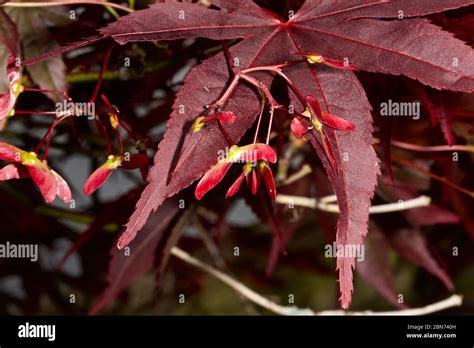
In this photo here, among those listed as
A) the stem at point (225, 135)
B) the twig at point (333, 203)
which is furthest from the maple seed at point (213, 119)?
the twig at point (333, 203)

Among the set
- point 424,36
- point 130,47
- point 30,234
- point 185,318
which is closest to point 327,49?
point 424,36

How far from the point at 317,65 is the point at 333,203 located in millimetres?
280

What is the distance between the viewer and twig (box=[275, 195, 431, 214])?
0.55 meters

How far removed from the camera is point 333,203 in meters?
0.61

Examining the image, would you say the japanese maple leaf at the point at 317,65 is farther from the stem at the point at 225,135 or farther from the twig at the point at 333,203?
the twig at the point at 333,203

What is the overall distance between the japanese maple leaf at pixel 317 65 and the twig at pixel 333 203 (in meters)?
0.23

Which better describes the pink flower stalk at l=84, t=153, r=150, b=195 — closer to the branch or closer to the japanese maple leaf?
the japanese maple leaf

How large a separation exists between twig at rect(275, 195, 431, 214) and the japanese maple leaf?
225 millimetres

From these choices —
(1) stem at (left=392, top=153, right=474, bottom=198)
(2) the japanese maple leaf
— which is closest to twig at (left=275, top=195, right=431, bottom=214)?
(1) stem at (left=392, top=153, right=474, bottom=198)

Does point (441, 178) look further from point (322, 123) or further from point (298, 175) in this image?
point (322, 123)

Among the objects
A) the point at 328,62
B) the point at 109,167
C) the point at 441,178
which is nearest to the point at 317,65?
the point at 328,62

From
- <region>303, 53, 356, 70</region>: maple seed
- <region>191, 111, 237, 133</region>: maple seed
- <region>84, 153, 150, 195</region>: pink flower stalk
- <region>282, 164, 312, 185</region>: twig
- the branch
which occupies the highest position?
<region>282, 164, 312, 185</region>: twig

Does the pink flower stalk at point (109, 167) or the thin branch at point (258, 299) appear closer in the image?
the pink flower stalk at point (109, 167)

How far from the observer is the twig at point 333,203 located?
1.80 ft
